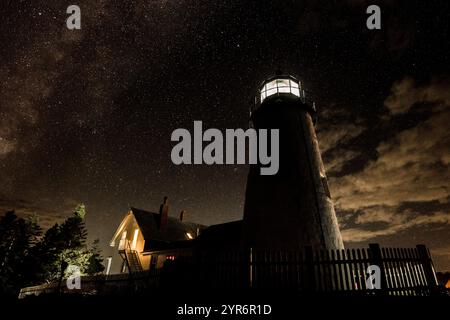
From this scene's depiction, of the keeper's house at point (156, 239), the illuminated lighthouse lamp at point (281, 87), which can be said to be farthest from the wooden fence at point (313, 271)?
the keeper's house at point (156, 239)

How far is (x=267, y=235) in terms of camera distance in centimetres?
1017

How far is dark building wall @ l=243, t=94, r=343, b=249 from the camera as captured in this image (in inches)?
389

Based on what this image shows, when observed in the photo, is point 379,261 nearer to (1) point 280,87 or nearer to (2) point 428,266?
(2) point 428,266

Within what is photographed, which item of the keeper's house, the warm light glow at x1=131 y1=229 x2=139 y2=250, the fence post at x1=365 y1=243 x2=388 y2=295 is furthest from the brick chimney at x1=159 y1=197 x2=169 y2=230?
the fence post at x1=365 y1=243 x2=388 y2=295

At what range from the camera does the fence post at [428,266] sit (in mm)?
8398

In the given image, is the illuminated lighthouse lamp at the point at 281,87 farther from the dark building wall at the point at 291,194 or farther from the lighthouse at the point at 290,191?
the dark building wall at the point at 291,194

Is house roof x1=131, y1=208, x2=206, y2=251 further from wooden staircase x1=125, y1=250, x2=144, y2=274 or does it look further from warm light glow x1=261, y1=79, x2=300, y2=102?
warm light glow x1=261, y1=79, x2=300, y2=102

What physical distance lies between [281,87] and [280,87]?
0.06 m

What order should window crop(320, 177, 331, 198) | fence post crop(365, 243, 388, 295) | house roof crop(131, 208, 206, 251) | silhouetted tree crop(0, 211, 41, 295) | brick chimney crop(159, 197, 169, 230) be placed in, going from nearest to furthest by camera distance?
fence post crop(365, 243, 388, 295) < window crop(320, 177, 331, 198) < silhouetted tree crop(0, 211, 41, 295) < house roof crop(131, 208, 206, 251) < brick chimney crop(159, 197, 169, 230)

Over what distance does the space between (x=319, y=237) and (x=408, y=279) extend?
3.00 metres

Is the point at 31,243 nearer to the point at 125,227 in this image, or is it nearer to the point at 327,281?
the point at 125,227

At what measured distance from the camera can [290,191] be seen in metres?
10.6

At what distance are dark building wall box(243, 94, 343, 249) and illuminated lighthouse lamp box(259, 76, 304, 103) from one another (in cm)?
94
